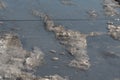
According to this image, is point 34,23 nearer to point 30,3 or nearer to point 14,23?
point 14,23

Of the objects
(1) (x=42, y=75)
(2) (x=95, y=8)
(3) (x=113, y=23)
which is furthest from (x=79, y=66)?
(2) (x=95, y=8)

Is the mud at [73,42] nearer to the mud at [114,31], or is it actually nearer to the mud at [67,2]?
the mud at [114,31]

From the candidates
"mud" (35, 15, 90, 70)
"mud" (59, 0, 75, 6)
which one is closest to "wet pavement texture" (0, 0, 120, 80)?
"mud" (59, 0, 75, 6)

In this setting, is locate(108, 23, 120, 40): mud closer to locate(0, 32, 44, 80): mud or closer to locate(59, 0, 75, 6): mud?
locate(59, 0, 75, 6): mud

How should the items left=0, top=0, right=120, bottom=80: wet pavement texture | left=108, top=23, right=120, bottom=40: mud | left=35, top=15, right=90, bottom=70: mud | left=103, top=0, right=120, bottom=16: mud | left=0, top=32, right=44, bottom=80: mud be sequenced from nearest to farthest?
left=0, top=32, right=44, bottom=80: mud < left=0, top=0, right=120, bottom=80: wet pavement texture < left=35, top=15, right=90, bottom=70: mud < left=108, top=23, right=120, bottom=40: mud < left=103, top=0, right=120, bottom=16: mud

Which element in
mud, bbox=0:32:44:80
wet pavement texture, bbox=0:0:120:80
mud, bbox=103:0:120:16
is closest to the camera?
mud, bbox=0:32:44:80

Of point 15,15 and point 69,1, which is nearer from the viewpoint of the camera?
point 15,15

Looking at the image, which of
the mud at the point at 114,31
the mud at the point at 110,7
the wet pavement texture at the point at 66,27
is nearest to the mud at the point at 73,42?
the wet pavement texture at the point at 66,27

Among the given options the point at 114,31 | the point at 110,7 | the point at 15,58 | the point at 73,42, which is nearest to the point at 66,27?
the point at 73,42
